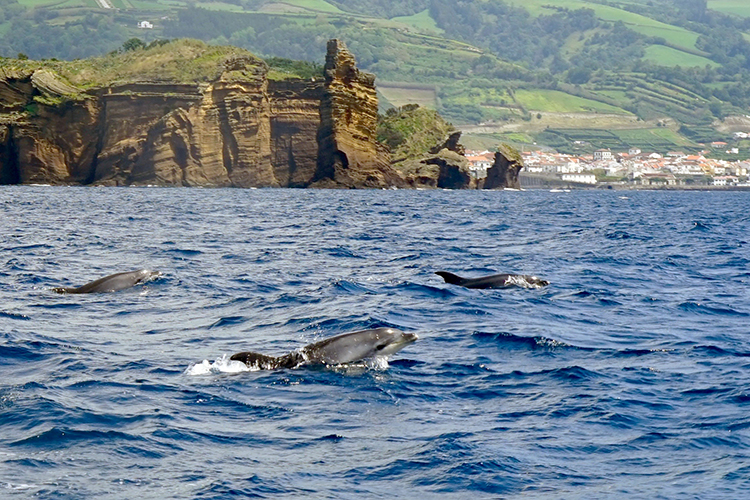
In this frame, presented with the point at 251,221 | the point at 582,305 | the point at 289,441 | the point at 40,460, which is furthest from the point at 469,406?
the point at 251,221

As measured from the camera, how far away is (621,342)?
18375mm

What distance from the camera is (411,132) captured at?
146 meters

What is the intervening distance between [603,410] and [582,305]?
368 inches

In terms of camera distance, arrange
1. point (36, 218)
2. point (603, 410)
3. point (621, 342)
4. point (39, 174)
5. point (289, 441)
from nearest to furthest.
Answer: point (289, 441) < point (603, 410) < point (621, 342) < point (36, 218) < point (39, 174)

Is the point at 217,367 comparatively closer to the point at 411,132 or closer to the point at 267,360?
the point at 267,360

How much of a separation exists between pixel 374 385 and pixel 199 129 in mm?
110024

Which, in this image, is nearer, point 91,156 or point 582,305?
point 582,305

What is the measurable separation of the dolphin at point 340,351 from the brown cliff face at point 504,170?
129 meters

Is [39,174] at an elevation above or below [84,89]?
below

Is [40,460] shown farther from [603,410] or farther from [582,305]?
[582,305]

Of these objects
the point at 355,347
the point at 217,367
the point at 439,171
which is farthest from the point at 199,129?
the point at 217,367

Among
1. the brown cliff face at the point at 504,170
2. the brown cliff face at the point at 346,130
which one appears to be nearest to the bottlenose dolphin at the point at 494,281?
the brown cliff face at the point at 346,130

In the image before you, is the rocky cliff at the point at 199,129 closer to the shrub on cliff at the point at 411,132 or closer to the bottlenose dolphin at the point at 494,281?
the shrub on cliff at the point at 411,132

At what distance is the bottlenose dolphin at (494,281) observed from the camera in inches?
970
